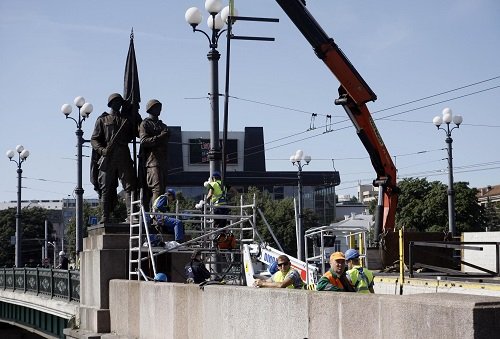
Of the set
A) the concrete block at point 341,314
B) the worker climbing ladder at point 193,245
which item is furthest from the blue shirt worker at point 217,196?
the concrete block at point 341,314

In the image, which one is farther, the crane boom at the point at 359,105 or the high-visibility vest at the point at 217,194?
the crane boom at the point at 359,105

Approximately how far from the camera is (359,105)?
2344cm

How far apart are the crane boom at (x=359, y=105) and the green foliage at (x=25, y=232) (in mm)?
89757

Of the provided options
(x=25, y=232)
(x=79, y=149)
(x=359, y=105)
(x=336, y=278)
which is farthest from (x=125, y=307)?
(x=25, y=232)

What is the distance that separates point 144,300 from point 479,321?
7.52m

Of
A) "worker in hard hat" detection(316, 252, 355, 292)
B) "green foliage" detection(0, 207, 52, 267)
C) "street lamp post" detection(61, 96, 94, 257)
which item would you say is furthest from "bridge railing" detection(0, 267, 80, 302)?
"green foliage" detection(0, 207, 52, 267)

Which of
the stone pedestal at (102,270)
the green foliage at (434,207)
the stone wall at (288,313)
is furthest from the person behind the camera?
the green foliage at (434,207)

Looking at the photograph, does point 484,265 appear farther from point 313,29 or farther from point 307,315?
point 307,315

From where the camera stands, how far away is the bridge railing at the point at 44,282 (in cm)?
1919

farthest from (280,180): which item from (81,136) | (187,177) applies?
(81,136)

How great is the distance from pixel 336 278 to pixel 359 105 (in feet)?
50.5

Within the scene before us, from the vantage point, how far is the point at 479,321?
536 cm

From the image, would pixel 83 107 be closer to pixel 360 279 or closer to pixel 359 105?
pixel 359 105

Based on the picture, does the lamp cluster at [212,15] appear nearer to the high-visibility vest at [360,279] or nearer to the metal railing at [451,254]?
the metal railing at [451,254]
